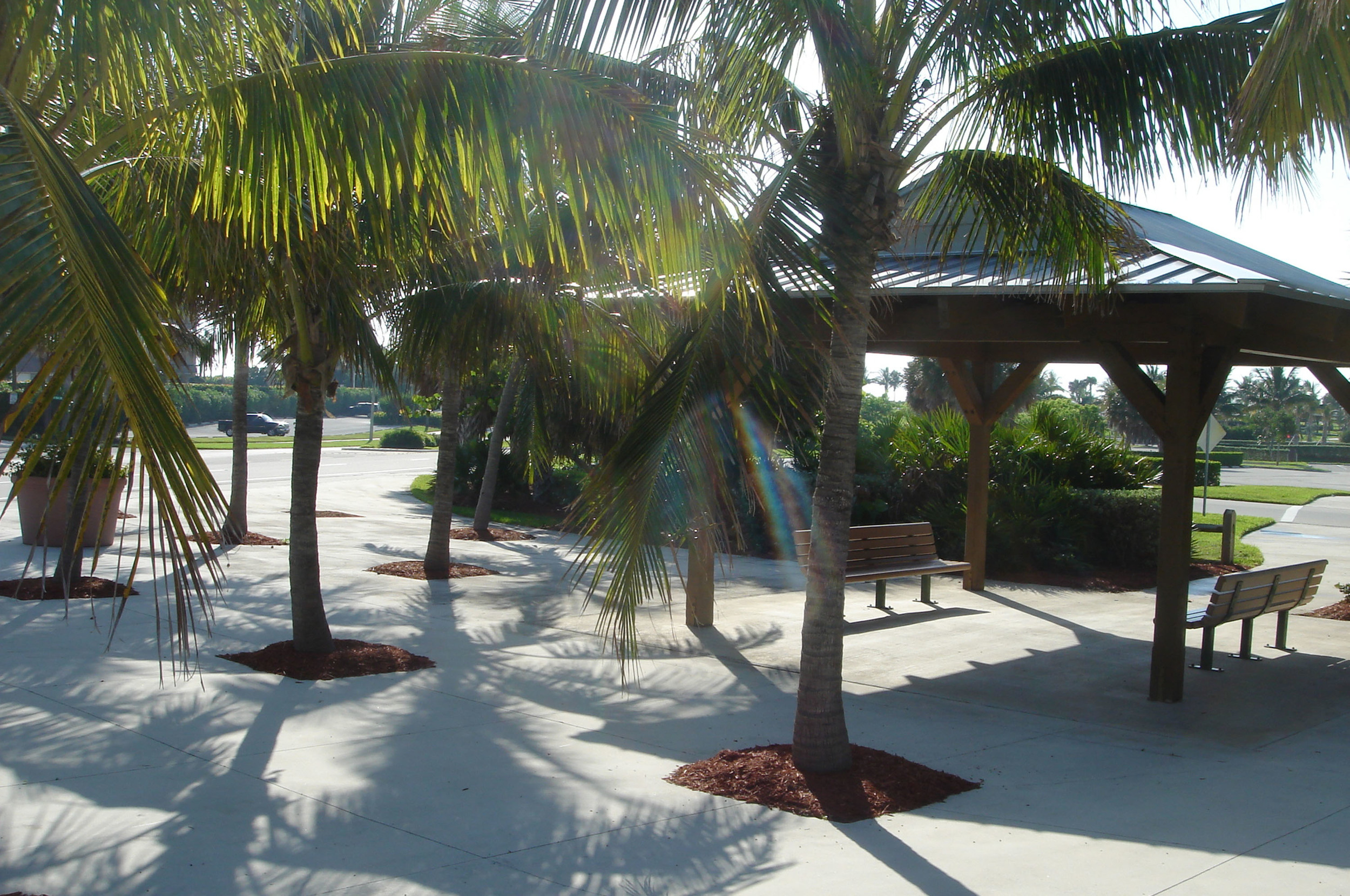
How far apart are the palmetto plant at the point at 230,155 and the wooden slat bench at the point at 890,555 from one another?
6.03m

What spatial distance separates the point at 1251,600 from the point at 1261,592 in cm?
21

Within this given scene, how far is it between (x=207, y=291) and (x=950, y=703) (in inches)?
234

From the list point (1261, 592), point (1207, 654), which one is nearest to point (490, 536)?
point (1207, 654)

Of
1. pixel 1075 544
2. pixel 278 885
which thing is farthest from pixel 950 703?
pixel 1075 544

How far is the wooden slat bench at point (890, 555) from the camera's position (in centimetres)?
1068

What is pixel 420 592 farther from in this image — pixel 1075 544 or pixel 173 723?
pixel 1075 544

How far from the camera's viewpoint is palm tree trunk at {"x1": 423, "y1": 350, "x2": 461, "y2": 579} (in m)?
13.0

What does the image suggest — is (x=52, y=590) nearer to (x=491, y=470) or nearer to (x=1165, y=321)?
(x=491, y=470)

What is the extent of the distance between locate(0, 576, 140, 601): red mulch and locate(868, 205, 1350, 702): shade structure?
7.94 metres

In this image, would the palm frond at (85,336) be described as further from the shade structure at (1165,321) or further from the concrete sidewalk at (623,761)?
the shade structure at (1165,321)

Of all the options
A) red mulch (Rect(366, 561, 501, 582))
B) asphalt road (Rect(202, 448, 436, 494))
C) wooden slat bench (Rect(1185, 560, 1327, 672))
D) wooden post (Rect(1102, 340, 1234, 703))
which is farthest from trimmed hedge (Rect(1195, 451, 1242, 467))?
wooden post (Rect(1102, 340, 1234, 703))

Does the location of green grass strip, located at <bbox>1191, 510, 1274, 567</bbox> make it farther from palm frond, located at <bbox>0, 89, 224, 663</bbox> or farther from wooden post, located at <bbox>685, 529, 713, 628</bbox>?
palm frond, located at <bbox>0, 89, 224, 663</bbox>

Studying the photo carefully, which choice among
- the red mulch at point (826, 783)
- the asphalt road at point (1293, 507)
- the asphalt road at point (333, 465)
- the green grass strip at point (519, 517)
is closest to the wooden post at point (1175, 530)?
the red mulch at point (826, 783)

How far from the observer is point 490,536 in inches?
715
